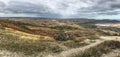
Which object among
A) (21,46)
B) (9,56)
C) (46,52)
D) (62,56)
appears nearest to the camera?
(9,56)

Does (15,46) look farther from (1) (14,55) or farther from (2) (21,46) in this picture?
(1) (14,55)

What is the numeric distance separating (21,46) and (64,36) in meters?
24.7

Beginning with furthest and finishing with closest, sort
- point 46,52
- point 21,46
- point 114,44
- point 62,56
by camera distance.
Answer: point 114,44 < point 21,46 < point 46,52 < point 62,56

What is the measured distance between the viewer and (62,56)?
151 ft

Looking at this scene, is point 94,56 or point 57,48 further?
point 57,48

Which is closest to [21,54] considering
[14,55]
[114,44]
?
[14,55]

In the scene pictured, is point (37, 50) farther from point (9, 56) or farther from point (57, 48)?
point (9, 56)

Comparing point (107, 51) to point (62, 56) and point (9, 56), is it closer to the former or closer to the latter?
point (62, 56)

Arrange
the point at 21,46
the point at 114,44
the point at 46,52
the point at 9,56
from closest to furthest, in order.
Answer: the point at 9,56 → the point at 46,52 → the point at 21,46 → the point at 114,44

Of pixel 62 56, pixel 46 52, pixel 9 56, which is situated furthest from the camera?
pixel 46 52

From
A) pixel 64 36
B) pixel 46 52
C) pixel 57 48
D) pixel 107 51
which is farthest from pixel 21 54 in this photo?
pixel 64 36

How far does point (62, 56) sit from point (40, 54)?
3872 millimetres

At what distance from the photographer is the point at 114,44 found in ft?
204

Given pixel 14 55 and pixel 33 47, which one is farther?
pixel 33 47
